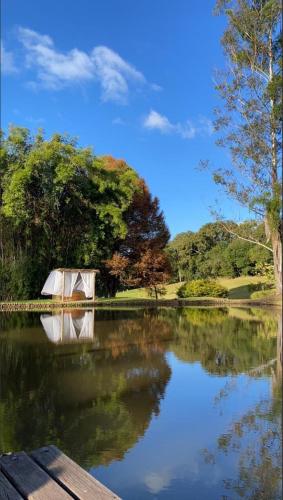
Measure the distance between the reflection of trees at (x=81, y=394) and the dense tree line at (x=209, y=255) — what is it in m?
24.2

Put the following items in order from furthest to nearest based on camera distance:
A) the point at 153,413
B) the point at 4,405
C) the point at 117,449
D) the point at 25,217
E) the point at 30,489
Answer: the point at 25,217, the point at 4,405, the point at 153,413, the point at 117,449, the point at 30,489

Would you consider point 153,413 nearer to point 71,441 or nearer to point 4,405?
point 71,441

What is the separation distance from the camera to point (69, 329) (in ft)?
32.1

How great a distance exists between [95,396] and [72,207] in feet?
47.5

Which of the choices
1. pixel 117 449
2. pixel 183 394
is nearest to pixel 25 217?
pixel 183 394

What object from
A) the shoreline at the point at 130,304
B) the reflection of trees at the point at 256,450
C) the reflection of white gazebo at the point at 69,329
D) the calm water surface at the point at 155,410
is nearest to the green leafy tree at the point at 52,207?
the shoreline at the point at 130,304

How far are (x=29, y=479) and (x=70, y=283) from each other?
1526 centimetres

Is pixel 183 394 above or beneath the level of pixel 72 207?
beneath

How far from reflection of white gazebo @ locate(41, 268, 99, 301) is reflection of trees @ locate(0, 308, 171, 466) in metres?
9.22

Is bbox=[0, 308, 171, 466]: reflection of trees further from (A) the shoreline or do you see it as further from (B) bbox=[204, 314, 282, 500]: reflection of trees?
(A) the shoreline

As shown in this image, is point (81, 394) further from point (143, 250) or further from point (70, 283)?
point (143, 250)

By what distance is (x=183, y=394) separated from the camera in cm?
461

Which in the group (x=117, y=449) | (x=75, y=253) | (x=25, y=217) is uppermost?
(x=25, y=217)

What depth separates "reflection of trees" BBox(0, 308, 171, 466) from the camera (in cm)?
338
